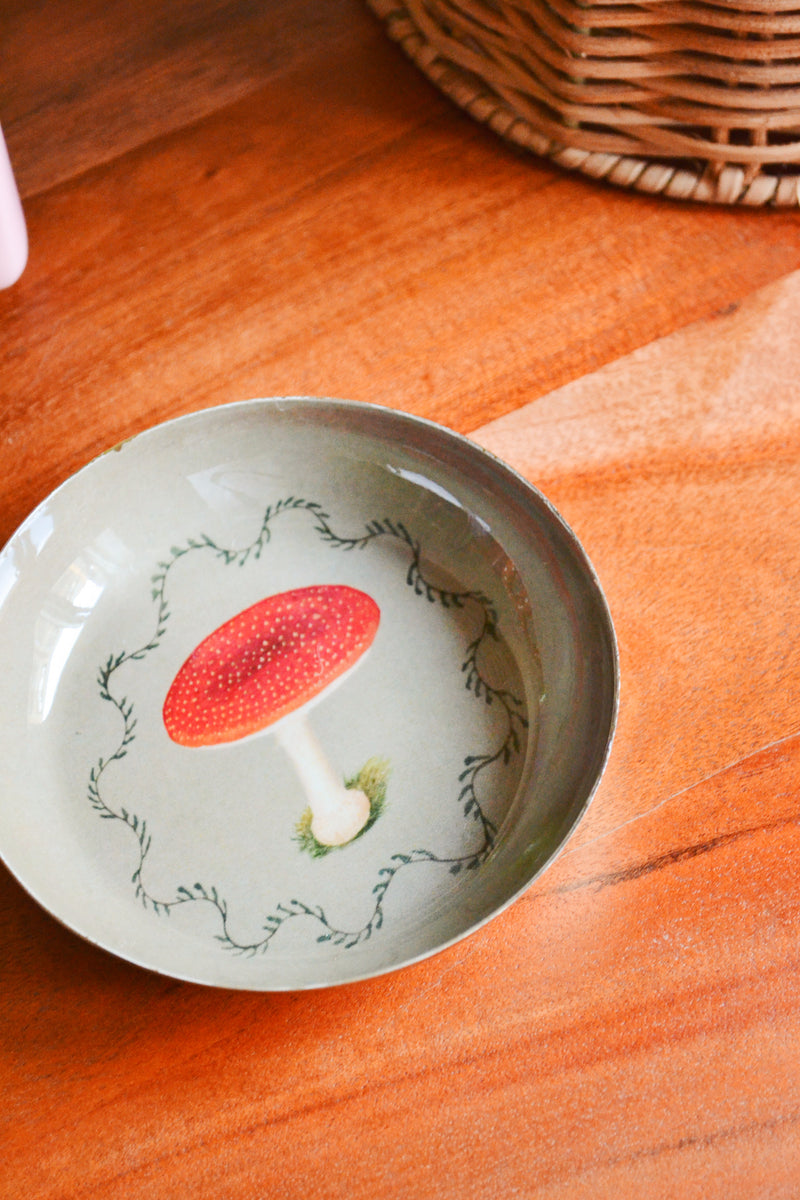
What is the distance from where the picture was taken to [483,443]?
510 mm

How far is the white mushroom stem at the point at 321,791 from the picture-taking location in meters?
0.41

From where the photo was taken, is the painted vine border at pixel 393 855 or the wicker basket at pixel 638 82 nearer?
the painted vine border at pixel 393 855

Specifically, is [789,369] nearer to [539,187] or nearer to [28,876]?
[539,187]

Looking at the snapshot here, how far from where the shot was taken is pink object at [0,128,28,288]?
1.72 ft

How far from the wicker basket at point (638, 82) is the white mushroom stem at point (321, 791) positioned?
1.16ft

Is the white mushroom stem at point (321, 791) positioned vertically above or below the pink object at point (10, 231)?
below

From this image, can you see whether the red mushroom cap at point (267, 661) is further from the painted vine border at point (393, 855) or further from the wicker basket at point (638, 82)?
the wicker basket at point (638, 82)

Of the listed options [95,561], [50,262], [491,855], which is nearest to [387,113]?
[50,262]

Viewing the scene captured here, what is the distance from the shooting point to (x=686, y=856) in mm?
407

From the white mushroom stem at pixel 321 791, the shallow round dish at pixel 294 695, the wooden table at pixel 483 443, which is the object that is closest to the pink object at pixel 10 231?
the wooden table at pixel 483 443

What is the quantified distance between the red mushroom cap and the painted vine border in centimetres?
2

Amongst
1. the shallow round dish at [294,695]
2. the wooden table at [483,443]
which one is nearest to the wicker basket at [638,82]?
the wooden table at [483,443]

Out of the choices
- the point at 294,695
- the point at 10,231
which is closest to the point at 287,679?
the point at 294,695

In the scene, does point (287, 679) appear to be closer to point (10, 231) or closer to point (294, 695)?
point (294, 695)
